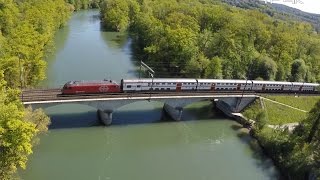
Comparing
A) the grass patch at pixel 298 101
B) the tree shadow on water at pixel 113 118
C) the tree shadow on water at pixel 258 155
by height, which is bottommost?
the tree shadow on water at pixel 258 155

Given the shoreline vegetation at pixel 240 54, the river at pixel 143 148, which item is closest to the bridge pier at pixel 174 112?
the river at pixel 143 148

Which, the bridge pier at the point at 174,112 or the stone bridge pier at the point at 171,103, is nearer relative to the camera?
the stone bridge pier at the point at 171,103

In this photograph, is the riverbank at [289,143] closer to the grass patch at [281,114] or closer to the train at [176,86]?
the grass patch at [281,114]

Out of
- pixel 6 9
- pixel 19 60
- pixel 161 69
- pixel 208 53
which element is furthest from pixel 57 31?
pixel 19 60

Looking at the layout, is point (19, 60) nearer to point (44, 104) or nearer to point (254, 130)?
point (44, 104)

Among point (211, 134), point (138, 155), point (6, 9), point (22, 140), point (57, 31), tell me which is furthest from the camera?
point (57, 31)

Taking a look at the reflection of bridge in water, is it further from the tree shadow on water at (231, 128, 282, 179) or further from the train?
the tree shadow on water at (231, 128, 282, 179)

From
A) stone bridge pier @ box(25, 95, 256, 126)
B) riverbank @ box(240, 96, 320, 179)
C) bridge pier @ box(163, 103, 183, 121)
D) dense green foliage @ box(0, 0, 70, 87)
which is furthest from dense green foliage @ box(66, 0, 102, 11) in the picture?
riverbank @ box(240, 96, 320, 179)
